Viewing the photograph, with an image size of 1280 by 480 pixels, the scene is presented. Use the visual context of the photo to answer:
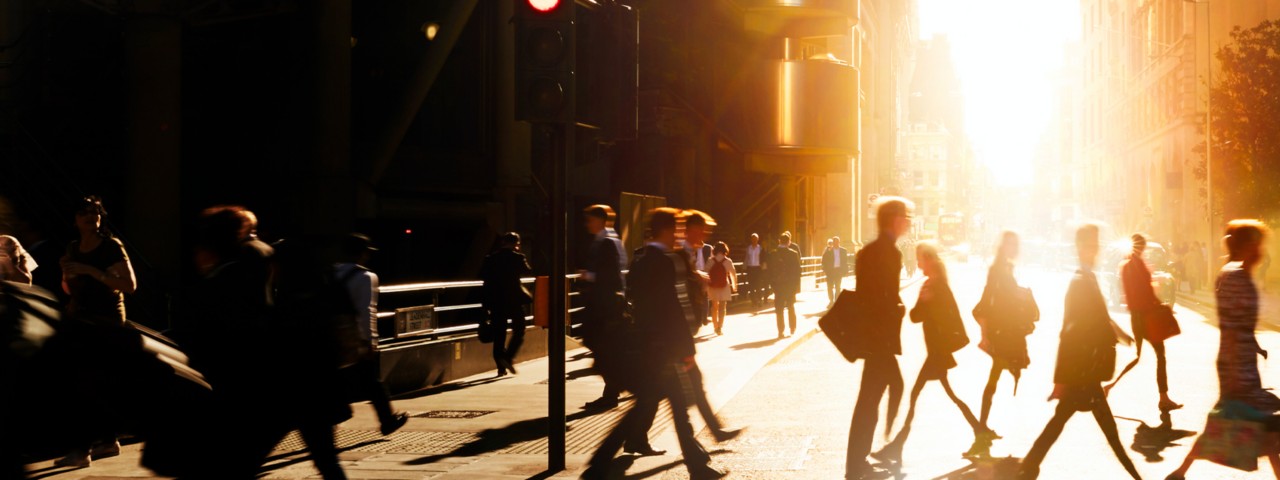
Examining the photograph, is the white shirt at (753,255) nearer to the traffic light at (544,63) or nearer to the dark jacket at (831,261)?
the dark jacket at (831,261)

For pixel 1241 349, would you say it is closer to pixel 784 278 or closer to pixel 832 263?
pixel 784 278

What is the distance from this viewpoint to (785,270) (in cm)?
2148

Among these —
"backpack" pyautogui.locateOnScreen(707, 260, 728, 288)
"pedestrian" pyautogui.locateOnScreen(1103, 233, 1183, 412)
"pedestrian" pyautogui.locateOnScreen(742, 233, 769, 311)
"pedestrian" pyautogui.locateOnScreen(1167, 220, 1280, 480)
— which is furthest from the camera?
"pedestrian" pyautogui.locateOnScreen(742, 233, 769, 311)

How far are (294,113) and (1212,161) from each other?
110 feet

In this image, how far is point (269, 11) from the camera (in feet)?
56.5

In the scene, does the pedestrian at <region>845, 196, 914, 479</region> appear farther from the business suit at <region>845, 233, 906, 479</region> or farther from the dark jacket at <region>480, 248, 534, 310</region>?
the dark jacket at <region>480, 248, 534, 310</region>

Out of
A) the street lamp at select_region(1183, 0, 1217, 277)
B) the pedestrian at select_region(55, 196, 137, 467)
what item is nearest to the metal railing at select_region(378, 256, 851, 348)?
the pedestrian at select_region(55, 196, 137, 467)

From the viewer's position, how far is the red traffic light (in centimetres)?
816

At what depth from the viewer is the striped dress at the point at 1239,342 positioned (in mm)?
6883

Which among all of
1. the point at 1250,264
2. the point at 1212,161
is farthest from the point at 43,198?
the point at 1212,161

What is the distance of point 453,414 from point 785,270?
10.6 metres

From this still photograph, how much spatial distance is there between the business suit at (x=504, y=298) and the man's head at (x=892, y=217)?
8.08 meters

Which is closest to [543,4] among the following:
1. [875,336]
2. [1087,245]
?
[875,336]

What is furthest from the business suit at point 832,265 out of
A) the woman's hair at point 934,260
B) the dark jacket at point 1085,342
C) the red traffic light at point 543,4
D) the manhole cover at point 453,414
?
the dark jacket at point 1085,342
